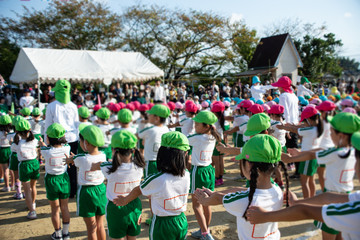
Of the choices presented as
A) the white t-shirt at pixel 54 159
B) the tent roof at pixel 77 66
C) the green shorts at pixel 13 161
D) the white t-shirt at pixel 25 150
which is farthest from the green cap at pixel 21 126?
the tent roof at pixel 77 66

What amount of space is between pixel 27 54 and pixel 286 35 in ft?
73.3

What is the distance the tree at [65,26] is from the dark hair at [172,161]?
74.1 feet

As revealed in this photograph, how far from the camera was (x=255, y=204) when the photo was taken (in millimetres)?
1904

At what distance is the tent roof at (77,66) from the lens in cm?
1168

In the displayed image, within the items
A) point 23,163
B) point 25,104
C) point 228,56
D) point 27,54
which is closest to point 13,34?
point 27,54

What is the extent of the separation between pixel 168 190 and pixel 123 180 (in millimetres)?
714

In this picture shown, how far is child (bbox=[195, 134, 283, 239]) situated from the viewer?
75.7 inches

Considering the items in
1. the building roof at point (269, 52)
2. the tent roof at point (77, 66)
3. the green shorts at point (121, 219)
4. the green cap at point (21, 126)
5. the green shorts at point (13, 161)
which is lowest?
the green shorts at point (121, 219)

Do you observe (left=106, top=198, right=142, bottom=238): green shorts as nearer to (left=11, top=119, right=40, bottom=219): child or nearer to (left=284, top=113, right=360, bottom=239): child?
(left=284, top=113, right=360, bottom=239): child

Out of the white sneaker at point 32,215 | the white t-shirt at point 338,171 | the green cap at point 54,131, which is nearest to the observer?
the white t-shirt at point 338,171

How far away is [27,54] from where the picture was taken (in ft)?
38.3

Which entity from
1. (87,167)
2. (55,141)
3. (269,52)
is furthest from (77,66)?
(269,52)

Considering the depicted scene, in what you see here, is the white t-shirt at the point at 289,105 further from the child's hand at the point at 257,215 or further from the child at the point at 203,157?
the child's hand at the point at 257,215

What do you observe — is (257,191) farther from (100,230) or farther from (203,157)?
(100,230)
